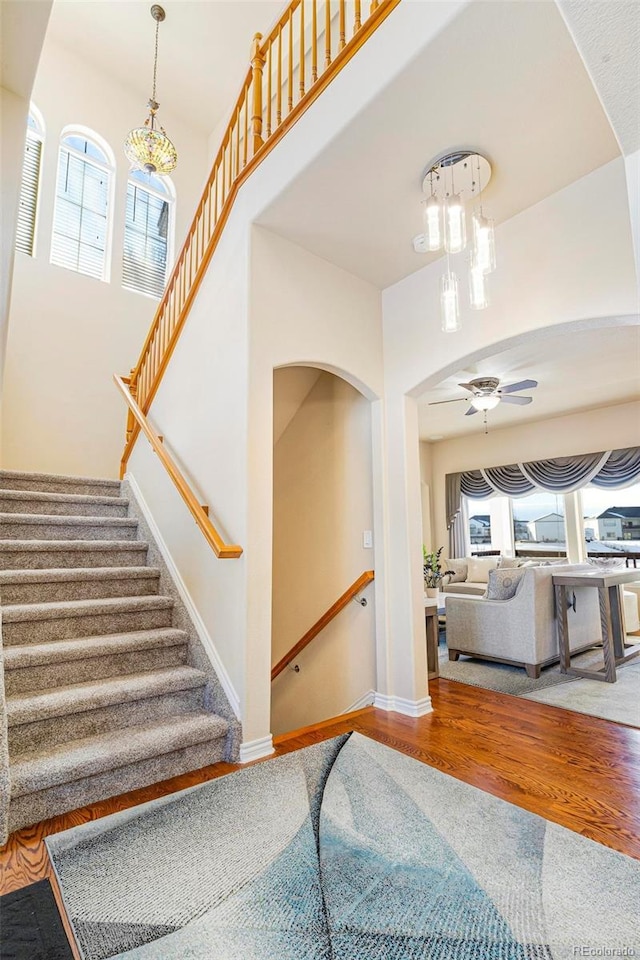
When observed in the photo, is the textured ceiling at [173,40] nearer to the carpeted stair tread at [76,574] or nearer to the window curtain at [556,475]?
the carpeted stair tread at [76,574]

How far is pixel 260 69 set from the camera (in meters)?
3.04

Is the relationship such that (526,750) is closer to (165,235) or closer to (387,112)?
(387,112)

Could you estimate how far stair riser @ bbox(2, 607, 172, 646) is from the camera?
258 cm

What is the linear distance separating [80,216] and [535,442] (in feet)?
23.1

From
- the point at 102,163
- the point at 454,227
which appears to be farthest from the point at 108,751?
the point at 102,163

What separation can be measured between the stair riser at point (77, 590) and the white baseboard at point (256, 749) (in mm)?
1293

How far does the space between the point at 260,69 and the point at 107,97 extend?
3.83 m

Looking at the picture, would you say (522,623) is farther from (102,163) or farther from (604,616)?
(102,163)

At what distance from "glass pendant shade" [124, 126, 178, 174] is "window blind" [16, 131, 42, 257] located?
1.35 m

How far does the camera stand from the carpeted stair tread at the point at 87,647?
2.37m

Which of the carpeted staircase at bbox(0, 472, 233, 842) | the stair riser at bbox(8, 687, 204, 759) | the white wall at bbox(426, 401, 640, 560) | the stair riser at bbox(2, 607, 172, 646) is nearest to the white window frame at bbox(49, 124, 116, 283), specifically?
the carpeted staircase at bbox(0, 472, 233, 842)

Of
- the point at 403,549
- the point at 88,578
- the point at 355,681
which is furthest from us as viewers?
the point at 355,681

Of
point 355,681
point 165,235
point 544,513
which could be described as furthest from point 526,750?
point 165,235

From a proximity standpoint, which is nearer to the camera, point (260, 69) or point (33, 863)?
point (33, 863)
